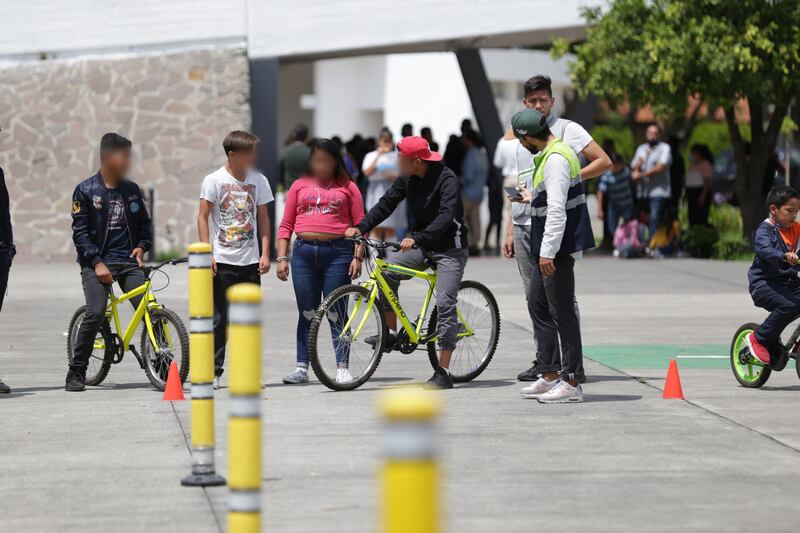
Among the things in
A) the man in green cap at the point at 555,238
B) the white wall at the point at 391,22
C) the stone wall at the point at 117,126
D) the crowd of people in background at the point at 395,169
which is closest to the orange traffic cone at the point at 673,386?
the man in green cap at the point at 555,238

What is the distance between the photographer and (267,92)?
22.5 meters

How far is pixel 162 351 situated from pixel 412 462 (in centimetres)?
710

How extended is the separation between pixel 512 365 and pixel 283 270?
2.07 metres

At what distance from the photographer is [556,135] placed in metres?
10.1

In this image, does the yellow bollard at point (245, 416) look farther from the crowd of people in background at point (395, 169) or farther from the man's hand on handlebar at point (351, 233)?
the crowd of people in background at point (395, 169)

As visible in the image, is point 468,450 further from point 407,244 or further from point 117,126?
point 117,126

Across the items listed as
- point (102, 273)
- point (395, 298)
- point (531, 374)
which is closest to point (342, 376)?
point (395, 298)

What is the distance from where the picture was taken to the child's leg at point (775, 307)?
384 inches

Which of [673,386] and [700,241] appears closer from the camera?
[673,386]

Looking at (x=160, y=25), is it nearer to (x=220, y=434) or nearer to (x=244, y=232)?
(x=244, y=232)

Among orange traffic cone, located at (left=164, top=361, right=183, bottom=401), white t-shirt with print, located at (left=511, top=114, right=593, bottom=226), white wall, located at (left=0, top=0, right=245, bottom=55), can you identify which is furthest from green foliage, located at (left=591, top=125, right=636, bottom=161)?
orange traffic cone, located at (left=164, top=361, right=183, bottom=401)

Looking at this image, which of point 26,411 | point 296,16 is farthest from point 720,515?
point 296,16

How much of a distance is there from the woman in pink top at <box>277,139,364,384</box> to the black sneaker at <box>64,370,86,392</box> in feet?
4.44

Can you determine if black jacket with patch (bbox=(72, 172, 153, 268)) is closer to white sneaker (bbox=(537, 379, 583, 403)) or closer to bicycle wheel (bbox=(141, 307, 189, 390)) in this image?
bicycle wheel (bbox=(141, 307, 189, 390))
